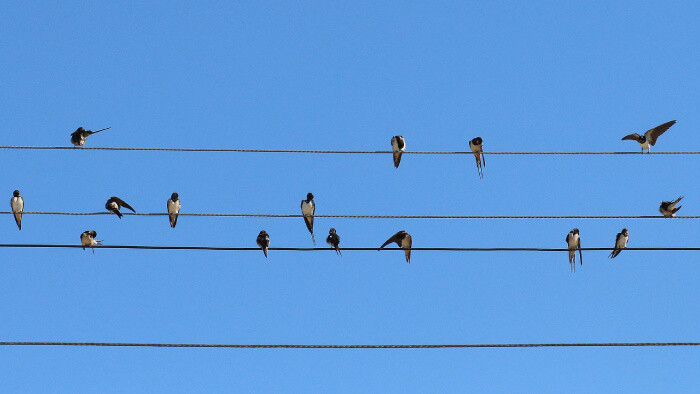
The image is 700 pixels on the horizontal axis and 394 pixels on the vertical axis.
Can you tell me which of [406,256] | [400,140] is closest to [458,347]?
[406,256]

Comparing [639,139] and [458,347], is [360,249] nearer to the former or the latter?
[458,347]

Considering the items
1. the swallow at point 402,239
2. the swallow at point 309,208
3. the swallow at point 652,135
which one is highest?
the swallow at point 652,135

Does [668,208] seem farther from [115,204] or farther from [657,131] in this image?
[115,204]

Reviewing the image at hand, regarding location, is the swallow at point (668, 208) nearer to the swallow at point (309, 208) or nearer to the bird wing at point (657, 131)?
the bird wing at point (657, 131)

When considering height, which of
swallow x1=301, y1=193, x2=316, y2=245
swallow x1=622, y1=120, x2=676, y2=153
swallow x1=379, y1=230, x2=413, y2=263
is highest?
swallow x1=622, y1=120, x2=676, y2=153

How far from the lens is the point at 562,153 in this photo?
486 inches

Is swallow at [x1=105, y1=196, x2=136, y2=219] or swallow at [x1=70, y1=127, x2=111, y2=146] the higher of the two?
swallow at [x1=70, y1=127, x2=111, y2=146]

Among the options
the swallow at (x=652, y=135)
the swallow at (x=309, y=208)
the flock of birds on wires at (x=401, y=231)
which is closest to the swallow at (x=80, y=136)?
the flock of birds on wires at (x=401, y=231)

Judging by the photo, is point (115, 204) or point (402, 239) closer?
point (402, 239)

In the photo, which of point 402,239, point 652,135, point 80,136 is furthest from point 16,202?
point 652,135

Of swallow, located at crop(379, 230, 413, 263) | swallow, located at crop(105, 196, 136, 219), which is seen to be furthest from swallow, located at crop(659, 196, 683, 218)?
swallow, located at crop(105, 196, 136, 219)

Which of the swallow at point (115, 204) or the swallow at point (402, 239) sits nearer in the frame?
the swallow at point (402, 239)

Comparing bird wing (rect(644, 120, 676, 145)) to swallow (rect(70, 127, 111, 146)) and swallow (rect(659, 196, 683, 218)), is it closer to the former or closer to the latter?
swallow (rect(659, 196, 683, 218))

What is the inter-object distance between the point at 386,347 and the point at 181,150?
136 inches
